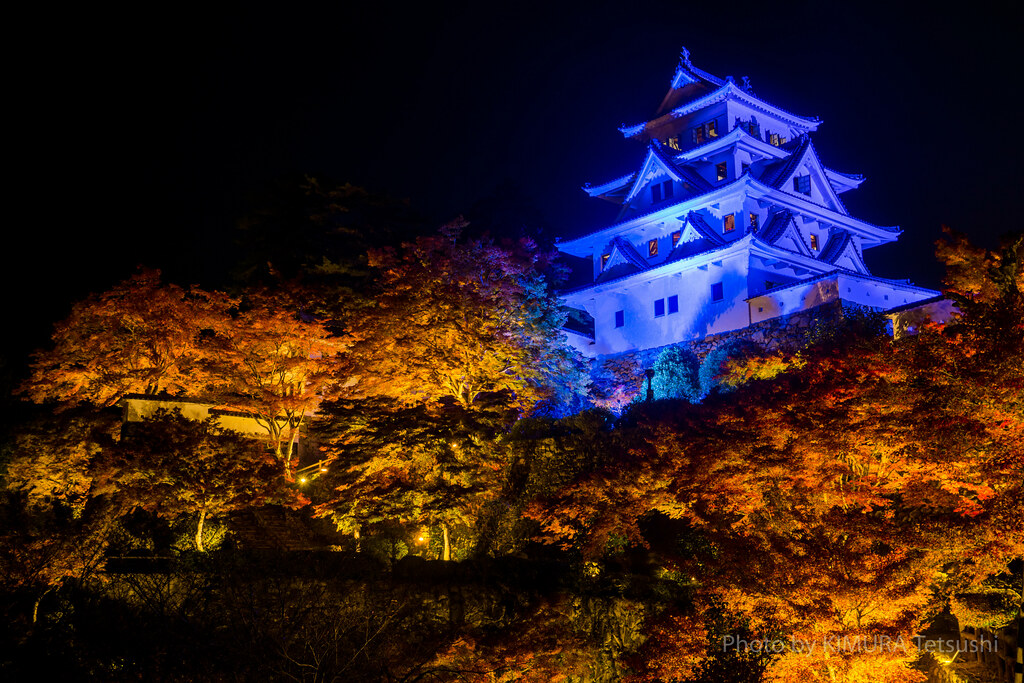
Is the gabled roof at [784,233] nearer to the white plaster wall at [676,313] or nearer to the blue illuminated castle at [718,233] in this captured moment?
the blue illuminated castle at [718,233]

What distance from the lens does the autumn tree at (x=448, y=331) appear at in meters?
20.0

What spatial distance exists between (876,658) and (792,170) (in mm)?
25041

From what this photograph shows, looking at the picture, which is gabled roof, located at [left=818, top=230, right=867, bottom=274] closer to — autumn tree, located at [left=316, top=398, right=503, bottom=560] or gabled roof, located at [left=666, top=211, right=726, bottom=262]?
gabled roof, located at [left=666, top=211, right=726, bottom=262]


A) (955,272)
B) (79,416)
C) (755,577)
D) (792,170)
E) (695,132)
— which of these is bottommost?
(755,577)

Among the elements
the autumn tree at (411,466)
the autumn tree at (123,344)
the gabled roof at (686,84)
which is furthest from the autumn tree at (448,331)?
the gabled roof at (686,84)

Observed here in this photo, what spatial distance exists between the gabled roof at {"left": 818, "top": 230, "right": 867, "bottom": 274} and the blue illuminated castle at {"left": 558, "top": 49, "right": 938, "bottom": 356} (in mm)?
Answer: 65

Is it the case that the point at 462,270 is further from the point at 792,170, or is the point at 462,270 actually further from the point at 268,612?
the point at 792,170

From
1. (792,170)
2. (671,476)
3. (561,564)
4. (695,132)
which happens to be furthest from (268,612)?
(695,132)

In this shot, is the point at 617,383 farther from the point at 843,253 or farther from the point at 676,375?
the point at 843,253

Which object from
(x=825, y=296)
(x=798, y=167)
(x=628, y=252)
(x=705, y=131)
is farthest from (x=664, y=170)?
(x=825, y=296)

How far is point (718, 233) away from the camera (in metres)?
31.8

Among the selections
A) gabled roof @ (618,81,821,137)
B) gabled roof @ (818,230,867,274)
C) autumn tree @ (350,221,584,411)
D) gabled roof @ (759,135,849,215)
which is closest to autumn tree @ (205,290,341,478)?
autumn tree @ (350,221,584,411)

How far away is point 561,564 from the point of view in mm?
18203

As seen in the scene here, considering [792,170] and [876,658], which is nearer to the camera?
[876,658]
